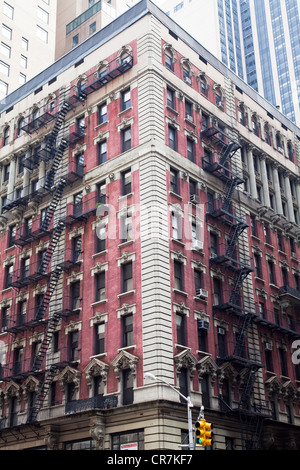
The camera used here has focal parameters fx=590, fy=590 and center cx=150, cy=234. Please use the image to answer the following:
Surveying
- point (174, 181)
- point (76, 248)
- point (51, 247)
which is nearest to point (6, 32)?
point (51, 247)

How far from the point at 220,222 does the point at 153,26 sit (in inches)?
652

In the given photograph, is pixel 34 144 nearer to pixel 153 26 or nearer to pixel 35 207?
pixel 35 207

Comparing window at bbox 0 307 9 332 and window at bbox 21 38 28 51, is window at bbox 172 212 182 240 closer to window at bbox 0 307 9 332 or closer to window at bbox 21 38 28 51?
window at bbox 0 307 9 332

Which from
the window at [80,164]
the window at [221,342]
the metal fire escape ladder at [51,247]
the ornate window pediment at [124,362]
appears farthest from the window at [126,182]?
the ornate window pediment at [124,362]

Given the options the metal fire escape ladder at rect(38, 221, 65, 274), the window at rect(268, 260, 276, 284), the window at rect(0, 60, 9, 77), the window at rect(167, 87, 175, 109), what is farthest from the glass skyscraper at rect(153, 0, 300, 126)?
the metal fire escape ladder at rect(38, 221, 65, 274)

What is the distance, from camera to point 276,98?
176 metres

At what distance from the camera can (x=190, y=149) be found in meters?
47.6

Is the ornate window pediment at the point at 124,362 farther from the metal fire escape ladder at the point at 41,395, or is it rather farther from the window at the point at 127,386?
the metal fire escape ladder at the point at 41,395

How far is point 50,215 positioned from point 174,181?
10.9 meters

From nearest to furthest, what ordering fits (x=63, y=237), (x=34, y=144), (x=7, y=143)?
(x=63, y=237) < (x=34, y=144) < (x=7, y=143)

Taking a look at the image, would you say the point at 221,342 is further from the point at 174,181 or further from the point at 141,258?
the point at 174,181

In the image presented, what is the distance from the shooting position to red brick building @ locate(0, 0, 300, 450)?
1478 inches

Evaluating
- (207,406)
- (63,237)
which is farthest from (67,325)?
(207,406)

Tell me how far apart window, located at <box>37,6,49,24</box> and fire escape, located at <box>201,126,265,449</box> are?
4444 centimetres
